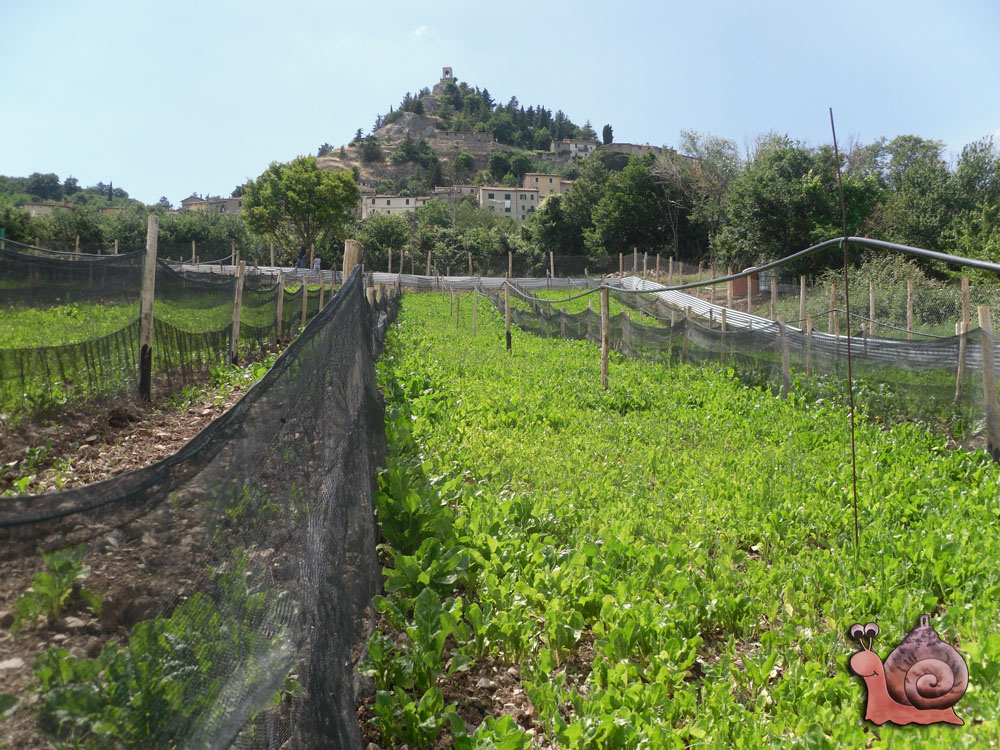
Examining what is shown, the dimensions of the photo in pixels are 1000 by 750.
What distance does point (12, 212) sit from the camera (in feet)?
131

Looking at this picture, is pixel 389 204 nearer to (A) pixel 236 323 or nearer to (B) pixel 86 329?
(A) pixel 236 323

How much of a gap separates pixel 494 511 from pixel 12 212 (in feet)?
153

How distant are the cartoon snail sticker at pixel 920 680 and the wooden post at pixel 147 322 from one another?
7332mm

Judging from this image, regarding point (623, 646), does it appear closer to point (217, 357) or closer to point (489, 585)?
point (489, 585)

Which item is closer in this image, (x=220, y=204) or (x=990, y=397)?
(x=990, y=397)

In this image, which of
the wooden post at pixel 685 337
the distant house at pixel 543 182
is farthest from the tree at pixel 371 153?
the wooden post at pixel 685 337

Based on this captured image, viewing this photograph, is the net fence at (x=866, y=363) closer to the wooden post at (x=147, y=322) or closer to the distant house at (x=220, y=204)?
the wooden post at (x=147, y=322)

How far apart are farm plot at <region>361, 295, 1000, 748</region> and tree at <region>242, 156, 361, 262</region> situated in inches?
2124

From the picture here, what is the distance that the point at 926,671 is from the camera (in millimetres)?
2225

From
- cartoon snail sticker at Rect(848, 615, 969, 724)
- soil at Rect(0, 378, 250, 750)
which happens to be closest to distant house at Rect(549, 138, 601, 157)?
cartoon snail sticker at Rect(848, 615, 969, 724)

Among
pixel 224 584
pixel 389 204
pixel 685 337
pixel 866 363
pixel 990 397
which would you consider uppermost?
pixel 389 204

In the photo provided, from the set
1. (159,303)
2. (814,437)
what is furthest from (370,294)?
(814,437)

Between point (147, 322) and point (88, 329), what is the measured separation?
92 cm

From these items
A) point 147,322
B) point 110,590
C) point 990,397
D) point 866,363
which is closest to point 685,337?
point 866,363
